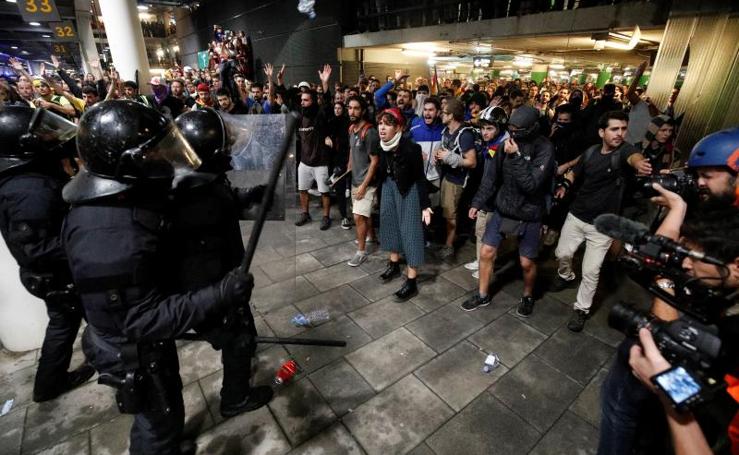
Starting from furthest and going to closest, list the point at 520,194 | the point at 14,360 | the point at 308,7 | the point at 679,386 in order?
the point at 308,7, the point at 520,194, the point at 14,360, the point at 679,386

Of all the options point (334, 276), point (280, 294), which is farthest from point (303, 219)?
point (280, 294)

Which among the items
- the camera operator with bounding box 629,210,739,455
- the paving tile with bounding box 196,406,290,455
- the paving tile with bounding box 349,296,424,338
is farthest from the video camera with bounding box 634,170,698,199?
the paving tile with bounding box 196,406,290,455

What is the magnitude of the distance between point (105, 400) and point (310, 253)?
283cm

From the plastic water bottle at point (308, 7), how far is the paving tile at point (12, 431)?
1499cm

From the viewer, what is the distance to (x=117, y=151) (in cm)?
150

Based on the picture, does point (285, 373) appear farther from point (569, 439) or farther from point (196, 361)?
→ point (569, 439)

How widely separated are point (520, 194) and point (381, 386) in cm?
224

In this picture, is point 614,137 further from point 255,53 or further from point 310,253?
point 255,53

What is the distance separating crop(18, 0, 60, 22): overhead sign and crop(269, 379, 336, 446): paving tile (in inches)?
560

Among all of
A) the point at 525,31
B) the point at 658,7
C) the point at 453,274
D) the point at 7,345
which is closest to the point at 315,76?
the point at 525,31

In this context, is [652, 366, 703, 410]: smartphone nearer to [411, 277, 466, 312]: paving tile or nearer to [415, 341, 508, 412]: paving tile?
[415, 341, 508, 412]: paving tile

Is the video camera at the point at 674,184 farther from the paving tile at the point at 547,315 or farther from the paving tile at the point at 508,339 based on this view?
the paving tile at the point at 547,315

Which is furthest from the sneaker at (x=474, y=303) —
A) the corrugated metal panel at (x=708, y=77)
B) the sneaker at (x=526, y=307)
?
the corrugated metal panel at (x=708, y=77)

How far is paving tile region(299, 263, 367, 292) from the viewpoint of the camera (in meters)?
4.32
